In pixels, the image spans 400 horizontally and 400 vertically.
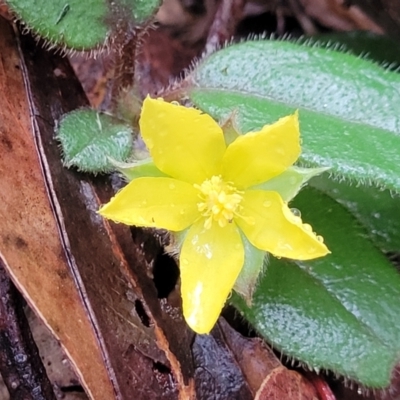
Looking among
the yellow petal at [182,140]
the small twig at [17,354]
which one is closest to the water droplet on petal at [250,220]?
the yellow petal at [182,140]

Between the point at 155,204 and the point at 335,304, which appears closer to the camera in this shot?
the point at 155,204

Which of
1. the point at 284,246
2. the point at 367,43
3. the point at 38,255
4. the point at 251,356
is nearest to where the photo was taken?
the point at 284,246

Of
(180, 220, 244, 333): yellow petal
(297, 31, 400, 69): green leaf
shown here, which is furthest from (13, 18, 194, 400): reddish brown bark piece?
(297, 31, 400, 69): green leaf

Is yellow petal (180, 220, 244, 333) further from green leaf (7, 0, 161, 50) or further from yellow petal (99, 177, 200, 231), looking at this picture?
green leaf (7, 0, 161, 50)

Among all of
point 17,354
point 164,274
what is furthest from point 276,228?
point 17,354

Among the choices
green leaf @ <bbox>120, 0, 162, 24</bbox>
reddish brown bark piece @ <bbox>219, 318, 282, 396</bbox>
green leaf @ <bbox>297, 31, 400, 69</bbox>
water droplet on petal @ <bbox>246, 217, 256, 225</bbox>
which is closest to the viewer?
water droplet on petal @ <bbox>246, 217, 256, 225</bbox>

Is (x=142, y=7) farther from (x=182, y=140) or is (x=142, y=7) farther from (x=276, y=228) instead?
(x=276, y=228)

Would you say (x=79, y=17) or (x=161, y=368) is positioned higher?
(x=79, y=17)
